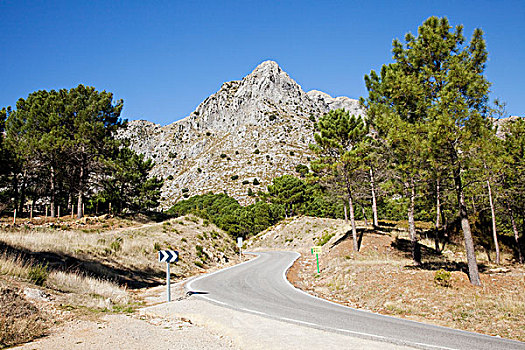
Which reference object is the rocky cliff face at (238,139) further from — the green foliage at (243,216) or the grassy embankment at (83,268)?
the grassy embankment at (83,268)

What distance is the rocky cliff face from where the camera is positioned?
9933 centimetres

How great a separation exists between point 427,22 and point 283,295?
14.0 metres

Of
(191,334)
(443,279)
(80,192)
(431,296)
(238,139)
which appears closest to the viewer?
(191,334)

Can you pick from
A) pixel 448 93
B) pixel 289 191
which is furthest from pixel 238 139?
pixel 448 93

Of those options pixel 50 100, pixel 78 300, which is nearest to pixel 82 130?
pixel 50 100

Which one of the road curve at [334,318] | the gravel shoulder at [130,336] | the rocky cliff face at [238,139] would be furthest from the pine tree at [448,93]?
the rocky cliff face at [238,139]

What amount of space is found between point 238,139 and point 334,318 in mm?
113627

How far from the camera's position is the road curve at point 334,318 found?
249 inches

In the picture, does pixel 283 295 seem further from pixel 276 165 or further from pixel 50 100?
pixel 276 165

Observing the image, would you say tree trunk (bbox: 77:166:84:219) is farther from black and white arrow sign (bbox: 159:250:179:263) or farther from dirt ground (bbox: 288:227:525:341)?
dirt ground (bbox: 288:227:525:341)

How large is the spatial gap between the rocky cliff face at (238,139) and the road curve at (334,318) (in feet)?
242

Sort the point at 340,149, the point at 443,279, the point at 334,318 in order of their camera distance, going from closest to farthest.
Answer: the point at 334,318, the point at 443,279, the point at 340,149

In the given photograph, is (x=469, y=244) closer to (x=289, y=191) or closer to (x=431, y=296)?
(x=431, y=296)

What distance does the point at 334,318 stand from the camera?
26.9ft
